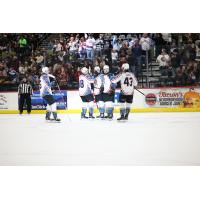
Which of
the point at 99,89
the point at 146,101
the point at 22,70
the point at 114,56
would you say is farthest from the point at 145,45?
the point at 22,70

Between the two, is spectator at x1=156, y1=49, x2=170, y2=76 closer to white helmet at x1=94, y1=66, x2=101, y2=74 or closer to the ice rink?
the ice rink

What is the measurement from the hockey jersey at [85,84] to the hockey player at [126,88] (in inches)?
15.3

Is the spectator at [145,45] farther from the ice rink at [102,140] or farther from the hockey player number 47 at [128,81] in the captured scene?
the ice rink at [102,140]

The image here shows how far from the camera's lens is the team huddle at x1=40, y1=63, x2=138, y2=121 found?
6.61 m

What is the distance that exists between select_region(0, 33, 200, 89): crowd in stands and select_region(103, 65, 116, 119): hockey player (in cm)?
9

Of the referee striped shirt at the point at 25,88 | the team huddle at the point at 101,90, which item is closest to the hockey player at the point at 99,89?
the team huddle at the point at 101,90

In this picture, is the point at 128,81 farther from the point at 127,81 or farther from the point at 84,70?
the point at 84,70

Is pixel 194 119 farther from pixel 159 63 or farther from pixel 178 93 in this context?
pixel 159 63

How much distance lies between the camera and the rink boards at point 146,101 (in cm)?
662

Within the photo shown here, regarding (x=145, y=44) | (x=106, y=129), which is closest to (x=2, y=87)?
(x=106, y=129)

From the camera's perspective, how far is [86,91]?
21.7 ft

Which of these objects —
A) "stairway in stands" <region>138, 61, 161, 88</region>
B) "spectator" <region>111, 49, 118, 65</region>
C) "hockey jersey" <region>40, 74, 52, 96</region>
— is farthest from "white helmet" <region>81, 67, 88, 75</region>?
"stairway in stands" <region>138, 61, 161, 88</region>

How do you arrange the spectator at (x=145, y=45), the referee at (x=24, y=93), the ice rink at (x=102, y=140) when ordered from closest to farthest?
the ice rink at (x=102, y=140), the spectator at (x=145, y=45), the referee at (x=24, y=93)

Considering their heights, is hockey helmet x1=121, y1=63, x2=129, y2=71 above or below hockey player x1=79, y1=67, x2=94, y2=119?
above
